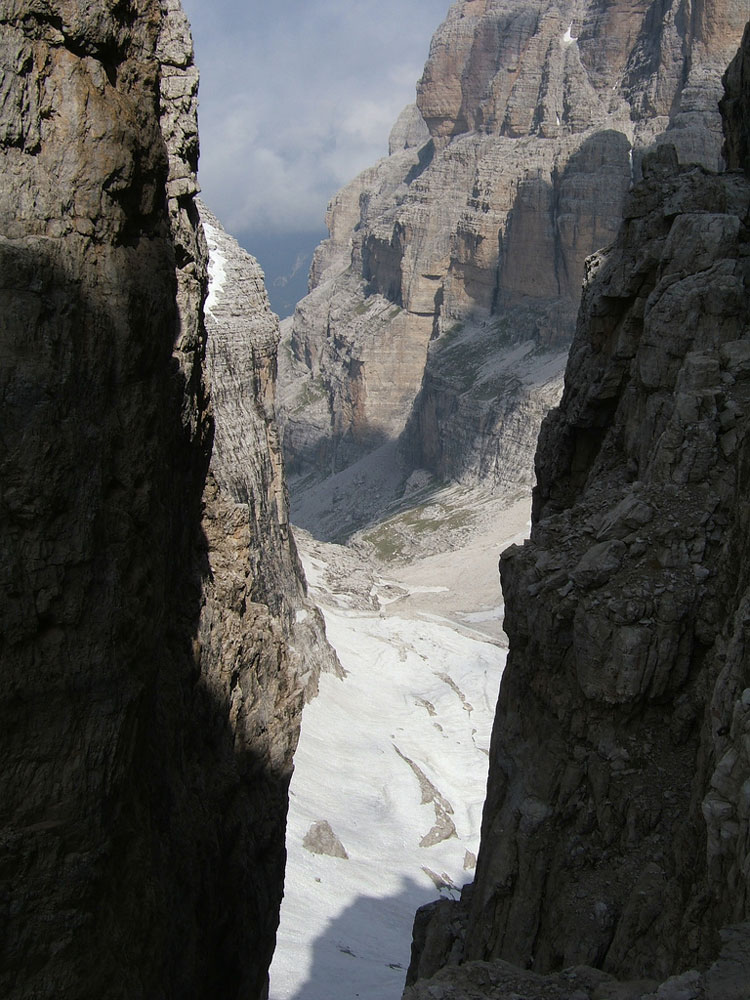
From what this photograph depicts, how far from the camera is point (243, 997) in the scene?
1434 centimetres

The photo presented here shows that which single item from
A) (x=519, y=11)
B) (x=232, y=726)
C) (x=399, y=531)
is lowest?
(x=399, y=531)

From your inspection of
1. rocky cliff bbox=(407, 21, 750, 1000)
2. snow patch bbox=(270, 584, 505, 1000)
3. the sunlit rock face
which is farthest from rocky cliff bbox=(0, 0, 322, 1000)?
the sunlit rock face

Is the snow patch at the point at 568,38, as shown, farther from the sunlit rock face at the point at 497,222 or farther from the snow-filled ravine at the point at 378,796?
the snow-filled ravine at the point at 378,796

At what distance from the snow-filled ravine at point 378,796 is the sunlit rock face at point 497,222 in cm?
4429

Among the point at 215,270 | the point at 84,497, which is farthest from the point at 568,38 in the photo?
the point at 84,497

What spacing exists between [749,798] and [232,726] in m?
8.06

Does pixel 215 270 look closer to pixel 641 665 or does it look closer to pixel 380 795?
pixel 380 795

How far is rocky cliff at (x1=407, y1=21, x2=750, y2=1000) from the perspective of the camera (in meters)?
10.3

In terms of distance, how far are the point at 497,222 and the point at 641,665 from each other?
321 feet

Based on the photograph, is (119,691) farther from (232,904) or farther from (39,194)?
(232,904)

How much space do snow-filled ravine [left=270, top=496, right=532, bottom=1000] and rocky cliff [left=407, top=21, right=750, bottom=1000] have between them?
838cm

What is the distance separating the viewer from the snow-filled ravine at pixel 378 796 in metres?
23.5

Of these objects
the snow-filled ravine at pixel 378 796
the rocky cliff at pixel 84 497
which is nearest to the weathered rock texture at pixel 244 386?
the snow-filled ravine at pixel 378 796

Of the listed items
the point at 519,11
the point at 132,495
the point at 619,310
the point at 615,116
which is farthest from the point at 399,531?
the point at 132,495
